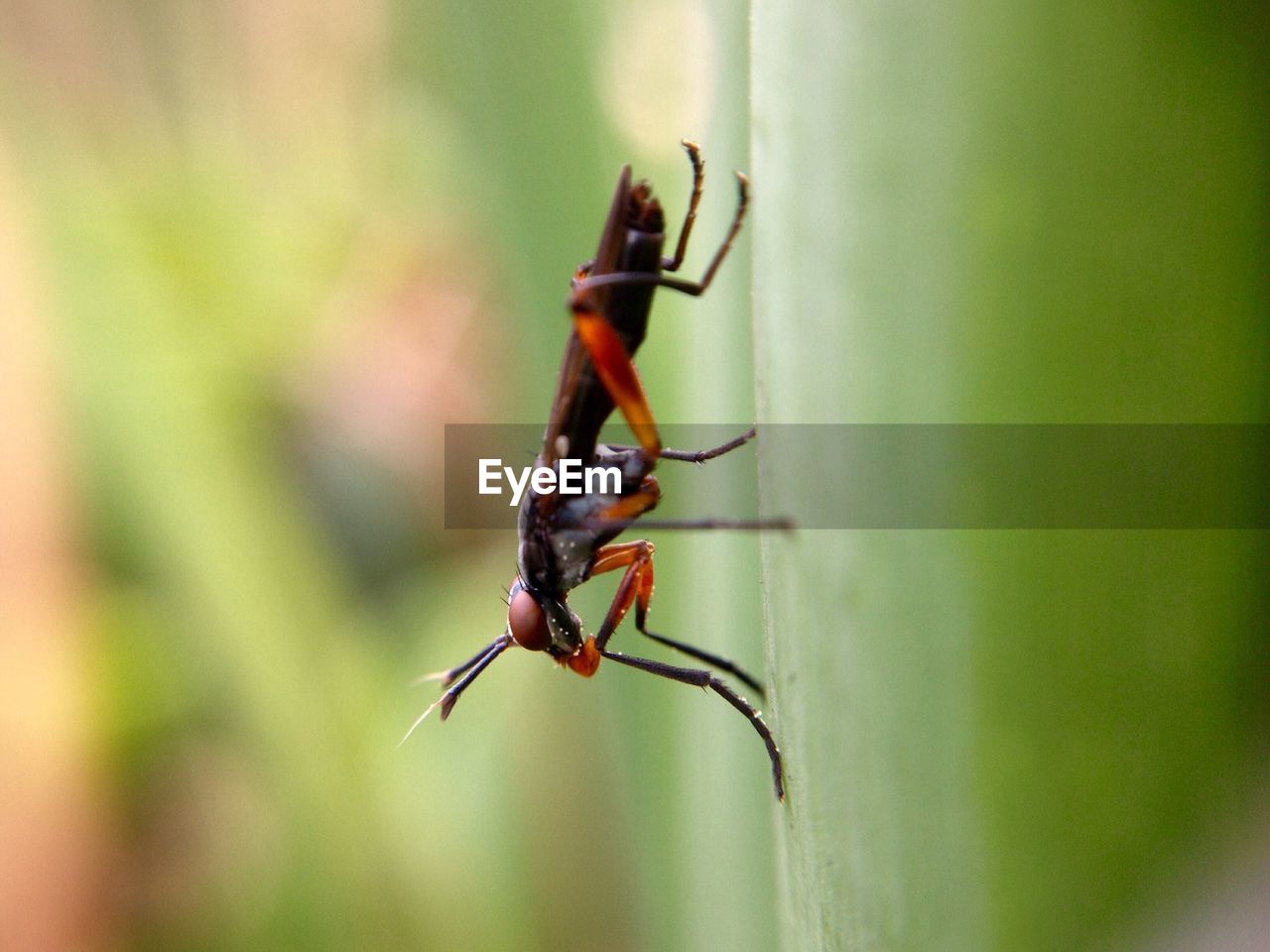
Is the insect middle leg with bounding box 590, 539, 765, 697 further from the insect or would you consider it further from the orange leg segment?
the orange leg segment

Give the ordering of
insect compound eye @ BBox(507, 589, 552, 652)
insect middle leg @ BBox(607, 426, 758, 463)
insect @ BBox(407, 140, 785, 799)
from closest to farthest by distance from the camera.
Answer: insect @ BBox(407, 140, 785, 799)
insect middle leg @ BBox(607, 426, 758, 463)
insect compound eye @ BBox(507, 589, 552, 652)

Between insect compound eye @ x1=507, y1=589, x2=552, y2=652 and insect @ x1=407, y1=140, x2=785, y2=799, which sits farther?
insect compound eye @ x1=507, y1=589, x2=552, y2=652

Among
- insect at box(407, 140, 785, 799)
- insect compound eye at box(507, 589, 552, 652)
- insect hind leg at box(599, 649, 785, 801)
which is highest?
insect at box(407, 140, 785, 799)

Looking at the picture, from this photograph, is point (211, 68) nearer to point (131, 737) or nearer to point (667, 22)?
point (667, 22)

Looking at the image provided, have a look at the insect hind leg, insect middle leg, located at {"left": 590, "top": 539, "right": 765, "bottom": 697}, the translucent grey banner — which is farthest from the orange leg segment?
the translucent grey banner

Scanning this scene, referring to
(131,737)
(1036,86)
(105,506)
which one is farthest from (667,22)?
(131,737)

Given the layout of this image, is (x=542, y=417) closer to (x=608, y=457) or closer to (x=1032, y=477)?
(x=608, y=457)

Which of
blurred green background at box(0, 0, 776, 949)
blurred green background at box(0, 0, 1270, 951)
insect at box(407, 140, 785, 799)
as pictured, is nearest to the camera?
blurred green background at box(0, 0, 1270, 951)
